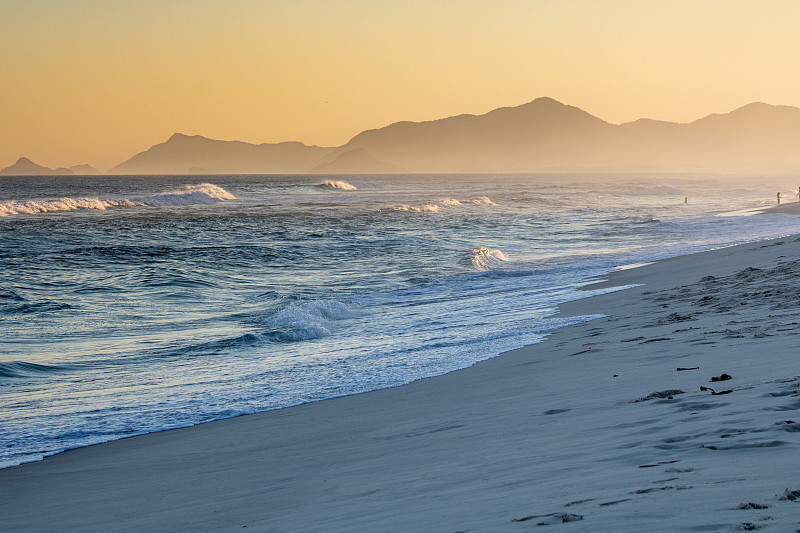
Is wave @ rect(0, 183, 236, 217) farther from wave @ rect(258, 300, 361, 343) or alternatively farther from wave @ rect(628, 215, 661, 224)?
wave @ rect(258, 300, 361, 343)

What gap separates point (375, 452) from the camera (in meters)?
4.95

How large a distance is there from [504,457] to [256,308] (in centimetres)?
1076

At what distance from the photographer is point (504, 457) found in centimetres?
418

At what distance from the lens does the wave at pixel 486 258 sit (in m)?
20.8

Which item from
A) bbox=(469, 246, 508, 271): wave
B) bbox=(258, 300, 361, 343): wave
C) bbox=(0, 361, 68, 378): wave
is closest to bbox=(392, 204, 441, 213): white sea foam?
bbox=(469, 246, 508, 271): wave

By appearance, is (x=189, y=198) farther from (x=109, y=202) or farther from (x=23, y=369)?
(x=23, y=369)

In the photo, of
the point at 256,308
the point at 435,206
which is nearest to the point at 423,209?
the point at 435,206

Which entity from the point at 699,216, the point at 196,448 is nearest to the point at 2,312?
the point at 196,448

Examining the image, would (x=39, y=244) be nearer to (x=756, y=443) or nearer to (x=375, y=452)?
(x=375, y=452)

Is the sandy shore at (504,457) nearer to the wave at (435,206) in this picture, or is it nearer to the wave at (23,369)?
the wave at (23,369)

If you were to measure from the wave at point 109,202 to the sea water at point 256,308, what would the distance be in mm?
17420

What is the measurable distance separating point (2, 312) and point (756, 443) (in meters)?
14.0

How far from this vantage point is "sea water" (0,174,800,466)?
7.62m

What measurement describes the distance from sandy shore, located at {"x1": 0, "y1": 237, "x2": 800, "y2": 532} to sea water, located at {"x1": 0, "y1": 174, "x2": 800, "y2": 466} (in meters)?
0.94
